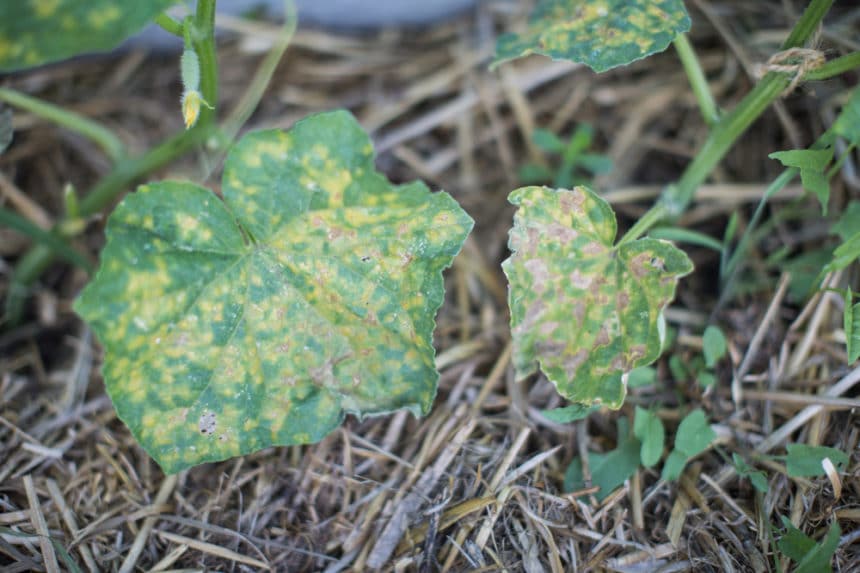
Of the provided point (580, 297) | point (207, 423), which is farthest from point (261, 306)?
point (580, 297)

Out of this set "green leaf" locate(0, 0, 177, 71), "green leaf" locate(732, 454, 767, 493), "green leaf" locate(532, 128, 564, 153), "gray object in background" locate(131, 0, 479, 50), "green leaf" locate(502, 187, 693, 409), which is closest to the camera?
"green leaf" locate(0, 0, 177, 71)

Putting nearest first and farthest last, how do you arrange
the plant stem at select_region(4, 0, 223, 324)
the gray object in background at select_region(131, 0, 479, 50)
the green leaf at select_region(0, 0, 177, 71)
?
the green leaf at select_region(0, 0, 177, 71) < the plant stem at select_region(4, 0, 223, 324) < the gray object in background at select_region(131, 0, 479, 50)

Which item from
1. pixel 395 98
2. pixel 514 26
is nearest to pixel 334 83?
pixel 395 98

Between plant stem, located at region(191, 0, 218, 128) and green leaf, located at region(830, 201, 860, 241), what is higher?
plant stem, located at region(191, 0, 218, 128)

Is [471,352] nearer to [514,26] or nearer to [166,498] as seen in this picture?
[166,498]

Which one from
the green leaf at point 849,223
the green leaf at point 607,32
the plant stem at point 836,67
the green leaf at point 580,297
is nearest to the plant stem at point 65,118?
the green leaf at point 607,32

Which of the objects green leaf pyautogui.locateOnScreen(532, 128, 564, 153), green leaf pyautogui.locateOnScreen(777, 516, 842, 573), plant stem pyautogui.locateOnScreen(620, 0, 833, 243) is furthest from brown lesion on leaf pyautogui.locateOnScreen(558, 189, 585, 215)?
green leaf pyautogui.locateOnScreen(777, 516, 842, 573)

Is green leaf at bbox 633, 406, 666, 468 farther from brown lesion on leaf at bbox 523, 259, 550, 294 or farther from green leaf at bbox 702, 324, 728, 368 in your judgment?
brown lesion on leaf at bbox 523, 259, 550, 294
